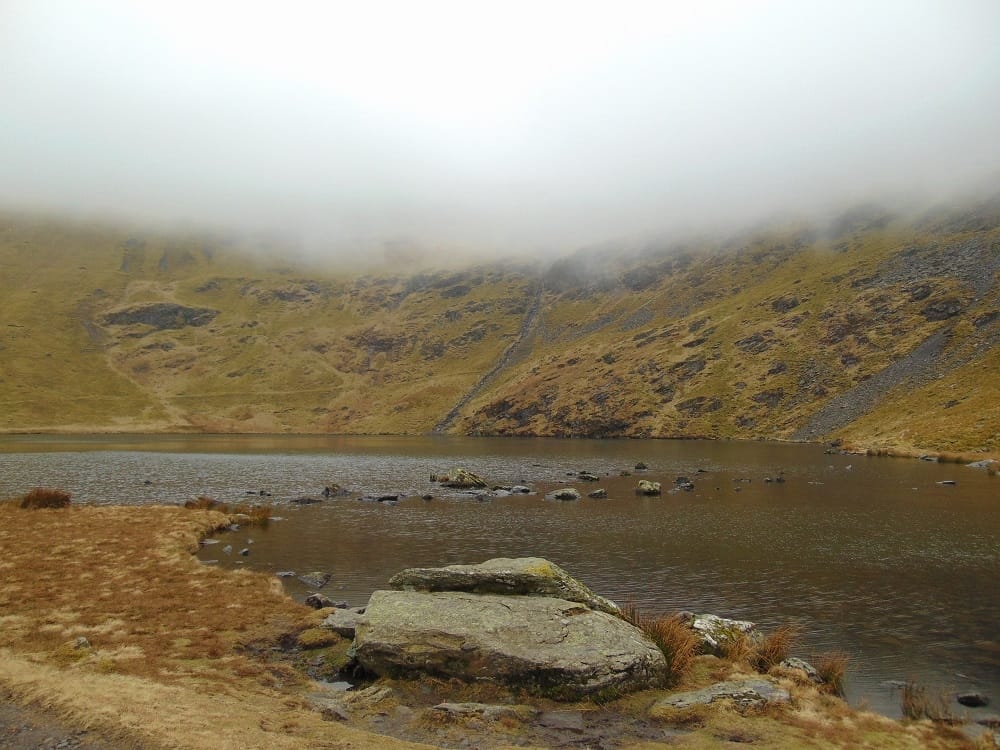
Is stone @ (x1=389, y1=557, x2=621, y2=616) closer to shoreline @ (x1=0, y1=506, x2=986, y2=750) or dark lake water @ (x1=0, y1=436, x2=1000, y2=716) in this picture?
shoreline @ (x1=0, y1=506, x2=986, y2=750)

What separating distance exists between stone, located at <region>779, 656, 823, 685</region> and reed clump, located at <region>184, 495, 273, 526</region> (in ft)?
147

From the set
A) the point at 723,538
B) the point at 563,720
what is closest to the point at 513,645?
the point at 563,720

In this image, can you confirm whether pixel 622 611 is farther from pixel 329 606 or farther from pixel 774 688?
pixel 329 606

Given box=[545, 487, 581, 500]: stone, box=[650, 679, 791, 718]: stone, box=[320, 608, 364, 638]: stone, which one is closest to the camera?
box=[650, 679, 791, 718]: stone

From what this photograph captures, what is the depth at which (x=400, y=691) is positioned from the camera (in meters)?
18.8

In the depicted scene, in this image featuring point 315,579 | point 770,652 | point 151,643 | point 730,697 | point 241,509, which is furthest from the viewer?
point 241,509

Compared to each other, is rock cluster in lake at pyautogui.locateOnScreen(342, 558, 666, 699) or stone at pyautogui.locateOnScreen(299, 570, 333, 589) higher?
rock cluster in lake at pyautogui.locateOnScreen(342, 558, 666, 699)

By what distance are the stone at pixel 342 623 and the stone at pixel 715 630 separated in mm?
13375

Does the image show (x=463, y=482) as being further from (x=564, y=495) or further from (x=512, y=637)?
(x=512, y=637)

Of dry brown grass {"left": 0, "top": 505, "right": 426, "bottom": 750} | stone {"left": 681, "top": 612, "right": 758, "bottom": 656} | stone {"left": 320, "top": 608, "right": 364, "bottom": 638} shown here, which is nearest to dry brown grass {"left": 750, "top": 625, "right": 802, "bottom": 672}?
stone {"left": 681, "top": 612, "right": 758, "bottom": 656}

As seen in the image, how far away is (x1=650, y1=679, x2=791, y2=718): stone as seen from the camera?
17516mm

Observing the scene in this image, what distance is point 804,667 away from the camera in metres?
21.2

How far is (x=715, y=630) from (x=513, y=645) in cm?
952

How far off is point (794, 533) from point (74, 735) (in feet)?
156
